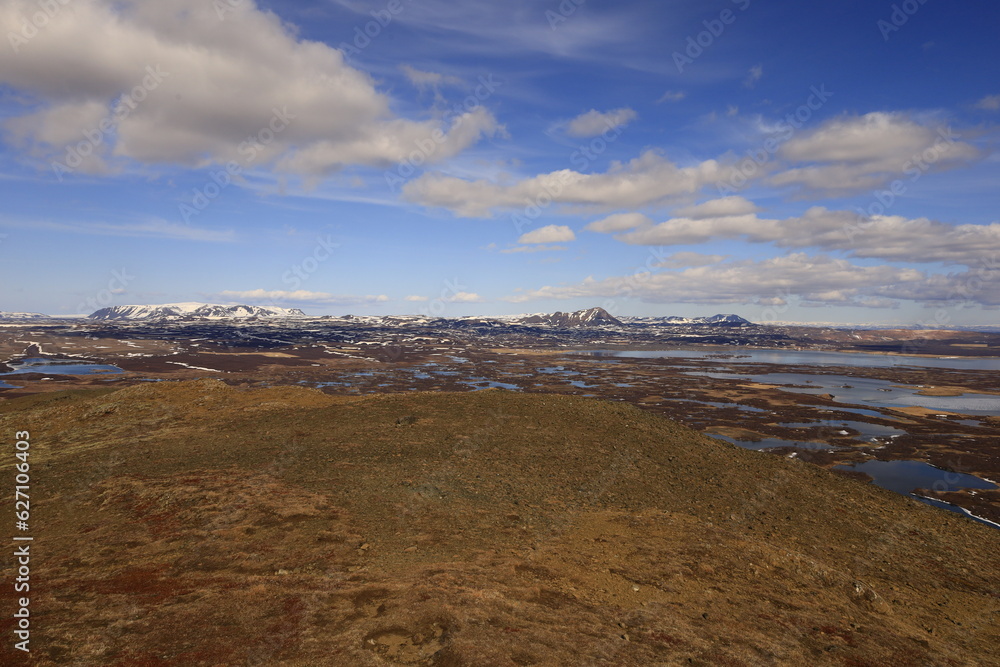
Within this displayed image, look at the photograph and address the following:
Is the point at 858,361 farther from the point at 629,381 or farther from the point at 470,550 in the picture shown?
the point at 470,550

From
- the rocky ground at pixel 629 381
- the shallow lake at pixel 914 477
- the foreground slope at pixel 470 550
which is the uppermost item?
the foreground slope at pixel 470 550

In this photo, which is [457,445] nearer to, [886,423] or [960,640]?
[960,640]

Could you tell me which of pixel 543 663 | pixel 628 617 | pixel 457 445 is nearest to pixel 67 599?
pixel 543 663

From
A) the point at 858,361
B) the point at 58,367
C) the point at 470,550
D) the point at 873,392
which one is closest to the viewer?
the point at 470,550

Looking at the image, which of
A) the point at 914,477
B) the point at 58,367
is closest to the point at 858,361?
the point at 914,477

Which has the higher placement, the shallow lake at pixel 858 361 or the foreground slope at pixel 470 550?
the foreground slope at pixel 470 550

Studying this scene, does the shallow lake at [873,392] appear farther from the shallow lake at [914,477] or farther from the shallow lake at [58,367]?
the shallow lake at [58,367]

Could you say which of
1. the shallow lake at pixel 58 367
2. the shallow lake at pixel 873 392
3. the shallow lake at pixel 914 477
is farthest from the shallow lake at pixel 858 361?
the shallow lake at pixel 58 367

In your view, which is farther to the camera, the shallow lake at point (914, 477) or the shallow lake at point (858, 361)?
the shallow lake at point (858, 361)
